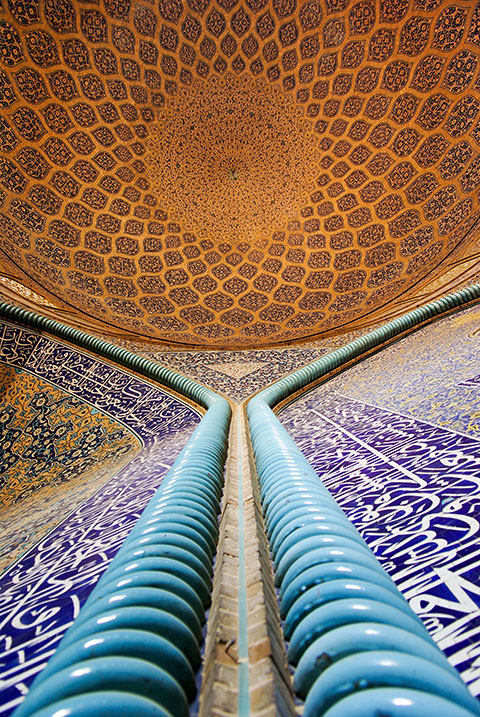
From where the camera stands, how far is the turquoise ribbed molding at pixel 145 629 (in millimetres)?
295

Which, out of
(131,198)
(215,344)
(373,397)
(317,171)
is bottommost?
(373,397)

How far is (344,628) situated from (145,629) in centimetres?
18

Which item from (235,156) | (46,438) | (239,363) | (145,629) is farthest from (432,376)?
(235,156)

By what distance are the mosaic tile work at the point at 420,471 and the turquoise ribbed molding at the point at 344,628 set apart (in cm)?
9

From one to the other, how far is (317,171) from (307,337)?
70.8 inches

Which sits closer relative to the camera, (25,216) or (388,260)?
(25,216)

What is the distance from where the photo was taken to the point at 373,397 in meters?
1.67

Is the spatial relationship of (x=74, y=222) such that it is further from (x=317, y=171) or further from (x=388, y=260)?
(x=388, y=260)

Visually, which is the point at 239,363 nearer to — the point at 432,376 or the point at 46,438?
the point at 46,438

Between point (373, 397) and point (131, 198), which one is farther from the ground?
point (131, 198)

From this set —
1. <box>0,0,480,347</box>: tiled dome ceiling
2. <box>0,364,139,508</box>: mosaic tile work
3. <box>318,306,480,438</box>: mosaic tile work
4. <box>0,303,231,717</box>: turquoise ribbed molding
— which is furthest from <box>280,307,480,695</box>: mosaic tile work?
<box>0,0,480,347</box>: tiled dome ceiling

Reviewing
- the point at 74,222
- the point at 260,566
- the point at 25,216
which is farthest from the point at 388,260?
the point at 260,566

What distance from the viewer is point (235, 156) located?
165 inches

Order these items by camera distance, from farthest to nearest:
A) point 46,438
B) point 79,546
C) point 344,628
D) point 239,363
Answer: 1. point 239,363
2. point 46,438
3. point 79,546
4. point 344,628
